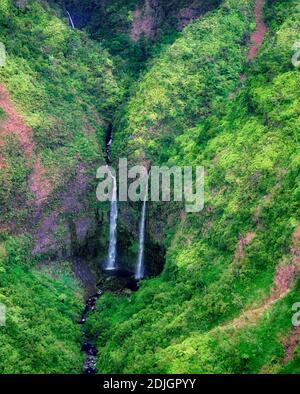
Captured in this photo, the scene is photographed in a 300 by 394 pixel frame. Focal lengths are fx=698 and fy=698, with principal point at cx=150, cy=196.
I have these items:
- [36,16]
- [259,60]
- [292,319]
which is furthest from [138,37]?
[292,319]

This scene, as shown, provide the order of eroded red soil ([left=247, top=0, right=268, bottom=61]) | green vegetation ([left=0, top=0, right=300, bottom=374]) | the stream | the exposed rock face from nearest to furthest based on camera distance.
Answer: green vegetation ([left=0, top=0, right=300, bottom=374]) → the stream → the exposed rock face → eroded red soil ([left=247, top=0, right=268, bottom=61])

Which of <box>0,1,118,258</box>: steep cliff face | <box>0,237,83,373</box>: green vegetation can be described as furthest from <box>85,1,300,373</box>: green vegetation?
<box>0,1,118,258</box>: steep cliff face

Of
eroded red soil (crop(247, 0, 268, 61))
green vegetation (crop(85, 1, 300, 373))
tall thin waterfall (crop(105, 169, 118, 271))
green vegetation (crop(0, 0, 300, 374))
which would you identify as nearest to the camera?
green vegetation (crop(85, 1, 300, 373))

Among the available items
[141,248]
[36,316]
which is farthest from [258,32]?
[36,316]

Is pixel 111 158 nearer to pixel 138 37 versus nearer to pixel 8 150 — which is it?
pixel 8 150

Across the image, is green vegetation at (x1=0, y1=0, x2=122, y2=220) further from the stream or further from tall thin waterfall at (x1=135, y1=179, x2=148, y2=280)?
the stream

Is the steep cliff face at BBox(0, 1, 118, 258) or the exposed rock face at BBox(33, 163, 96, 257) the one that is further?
the exposed rock face at BBox(33, 163, 96, 257)

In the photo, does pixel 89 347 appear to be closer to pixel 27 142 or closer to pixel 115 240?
pixel 115 240

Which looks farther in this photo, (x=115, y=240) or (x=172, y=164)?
(x=115, y=240)

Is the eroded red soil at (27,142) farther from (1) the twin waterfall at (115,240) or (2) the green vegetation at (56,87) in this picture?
(1) the twin waterfall at (115,240)

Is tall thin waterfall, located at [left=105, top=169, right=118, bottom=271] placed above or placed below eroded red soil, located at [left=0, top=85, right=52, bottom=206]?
below

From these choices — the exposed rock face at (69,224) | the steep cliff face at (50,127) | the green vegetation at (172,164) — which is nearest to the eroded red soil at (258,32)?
the green vegetation at (172,164)
